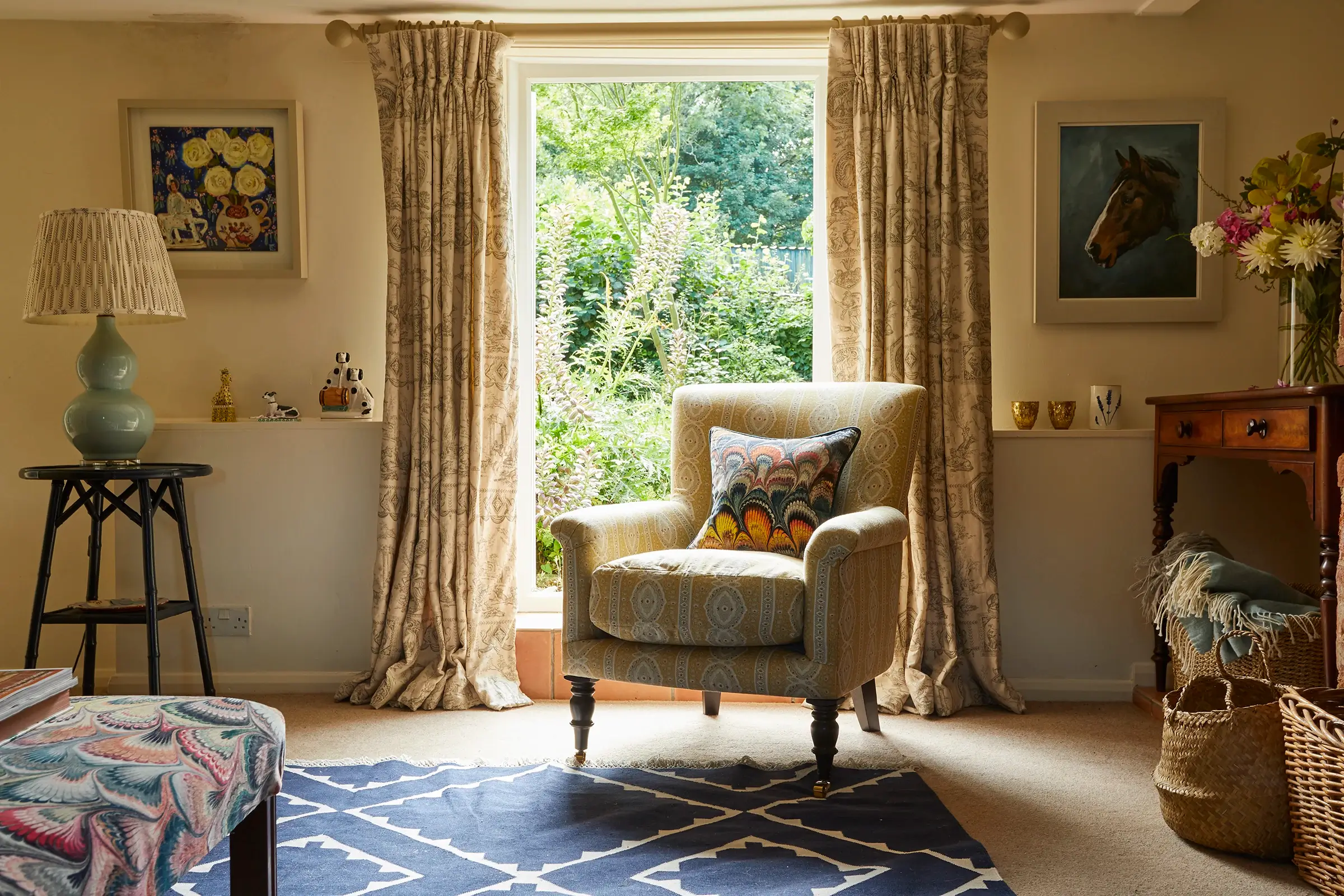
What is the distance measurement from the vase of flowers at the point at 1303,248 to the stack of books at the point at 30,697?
2.65 meters

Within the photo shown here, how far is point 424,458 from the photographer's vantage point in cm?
319

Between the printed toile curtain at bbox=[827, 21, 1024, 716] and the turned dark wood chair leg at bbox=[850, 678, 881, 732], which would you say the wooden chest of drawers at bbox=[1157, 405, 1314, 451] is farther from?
the turned dark wood chair leg at bbox=[850, 678, 881, 732]

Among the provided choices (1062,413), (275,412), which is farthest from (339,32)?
(1062,413)

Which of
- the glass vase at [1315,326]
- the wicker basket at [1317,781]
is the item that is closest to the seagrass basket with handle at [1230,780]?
the wicker basket at [1317,781]

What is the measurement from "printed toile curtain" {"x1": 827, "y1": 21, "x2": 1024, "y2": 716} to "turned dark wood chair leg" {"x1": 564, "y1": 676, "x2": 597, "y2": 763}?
1023 millimetres

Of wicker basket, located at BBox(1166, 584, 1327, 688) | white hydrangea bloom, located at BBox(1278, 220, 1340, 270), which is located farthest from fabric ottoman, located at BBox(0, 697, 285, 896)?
white hydrangea bloom, located at BBox(1278, 220, 1340, 270)

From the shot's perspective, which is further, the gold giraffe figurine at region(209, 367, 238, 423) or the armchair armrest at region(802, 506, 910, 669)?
the gold giraffe figurine at region(209, 367, 238, 423)

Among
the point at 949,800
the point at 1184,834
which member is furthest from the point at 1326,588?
the point at 949,800

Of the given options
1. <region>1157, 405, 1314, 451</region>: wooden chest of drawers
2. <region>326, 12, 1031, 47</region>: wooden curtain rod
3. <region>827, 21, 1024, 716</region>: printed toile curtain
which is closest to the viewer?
<region>1157, 405, 1314, 451</region>: wooden chest of drawers

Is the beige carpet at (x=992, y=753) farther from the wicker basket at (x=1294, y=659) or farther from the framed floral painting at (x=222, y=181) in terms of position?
the framed floral painting at (x=222, y=181)

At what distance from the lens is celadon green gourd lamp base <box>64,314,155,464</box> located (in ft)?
9.32

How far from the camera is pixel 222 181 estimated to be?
3377mm

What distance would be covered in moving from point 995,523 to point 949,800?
1.18 m

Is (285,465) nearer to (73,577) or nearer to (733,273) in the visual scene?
(73,577)
